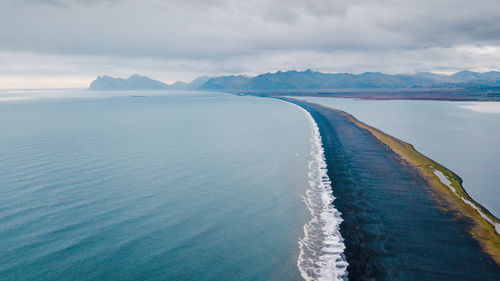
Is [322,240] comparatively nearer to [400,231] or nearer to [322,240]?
[322,240]

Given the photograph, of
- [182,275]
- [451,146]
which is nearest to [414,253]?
[182,275]

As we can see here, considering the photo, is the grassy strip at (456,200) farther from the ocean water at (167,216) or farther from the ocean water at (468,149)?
the ocean water at (167,216)

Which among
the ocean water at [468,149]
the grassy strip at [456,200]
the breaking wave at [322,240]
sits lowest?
the breaking wave at [322,240]

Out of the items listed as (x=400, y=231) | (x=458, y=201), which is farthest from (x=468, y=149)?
(x=400, y=231)

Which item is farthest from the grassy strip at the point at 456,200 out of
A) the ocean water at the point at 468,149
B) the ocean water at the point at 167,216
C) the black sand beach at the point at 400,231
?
the ocean water at the point at 167,216

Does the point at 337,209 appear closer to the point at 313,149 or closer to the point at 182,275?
the point at 182,275
